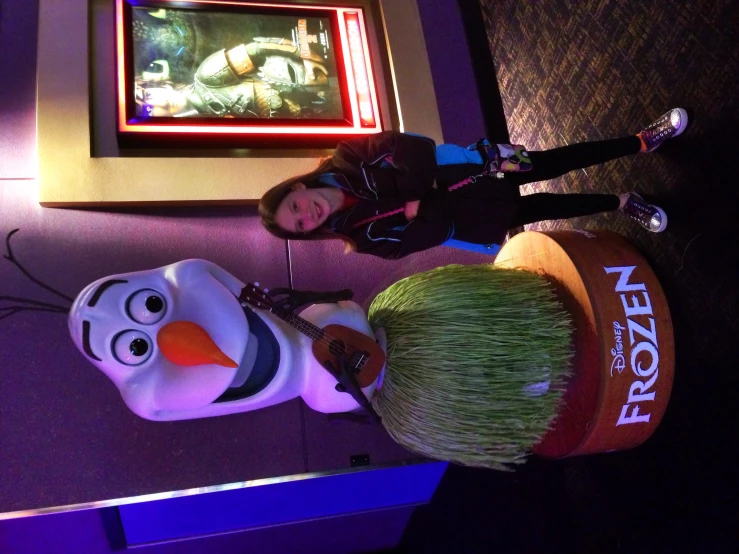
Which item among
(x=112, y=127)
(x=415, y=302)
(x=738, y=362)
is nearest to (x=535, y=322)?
(x=415, y=302)

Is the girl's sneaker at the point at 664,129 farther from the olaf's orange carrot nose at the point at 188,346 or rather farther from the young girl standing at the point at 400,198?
the olaf's orange carrot nose at the point at 188,346

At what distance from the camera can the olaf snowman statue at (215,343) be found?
106 cm

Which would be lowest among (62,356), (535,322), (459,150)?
(535,322)

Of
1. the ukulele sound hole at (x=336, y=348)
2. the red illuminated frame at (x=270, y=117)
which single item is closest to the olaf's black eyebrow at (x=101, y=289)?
the ukulele sound hole at (x=336, y=348)

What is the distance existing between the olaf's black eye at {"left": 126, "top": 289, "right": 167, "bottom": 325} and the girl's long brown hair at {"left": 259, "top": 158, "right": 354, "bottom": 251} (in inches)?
17.8

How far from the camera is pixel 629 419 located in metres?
1.44

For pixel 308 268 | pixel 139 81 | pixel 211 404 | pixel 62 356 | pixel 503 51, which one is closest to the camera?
pixel 211 404

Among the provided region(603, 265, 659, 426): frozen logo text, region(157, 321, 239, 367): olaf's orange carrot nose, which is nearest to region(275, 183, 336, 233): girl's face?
region(157, 321, 239, 367): olaf's orange carrot nose

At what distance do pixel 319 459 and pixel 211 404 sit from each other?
0.50 m

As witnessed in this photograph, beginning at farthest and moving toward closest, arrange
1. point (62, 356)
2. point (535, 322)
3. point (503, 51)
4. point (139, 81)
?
point (503, 51) → point (139, 81) → point (62, 356) → point (535, 322)

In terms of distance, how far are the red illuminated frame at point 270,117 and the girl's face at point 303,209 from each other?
568mm

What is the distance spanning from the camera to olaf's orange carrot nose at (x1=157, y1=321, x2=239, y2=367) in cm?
105

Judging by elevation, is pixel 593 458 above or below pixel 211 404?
below

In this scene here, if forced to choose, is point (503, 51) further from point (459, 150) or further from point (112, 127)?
point (112, 127)
